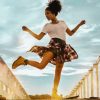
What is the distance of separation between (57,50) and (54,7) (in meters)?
0.90

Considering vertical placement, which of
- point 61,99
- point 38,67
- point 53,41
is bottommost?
point 61,99

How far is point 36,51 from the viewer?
8648mm

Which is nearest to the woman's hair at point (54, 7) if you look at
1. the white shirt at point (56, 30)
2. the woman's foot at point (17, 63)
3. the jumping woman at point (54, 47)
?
the jumping woman at point (54, 47)

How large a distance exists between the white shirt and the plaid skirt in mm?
80

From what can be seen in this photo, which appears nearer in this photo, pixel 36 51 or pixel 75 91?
pixel 36 51

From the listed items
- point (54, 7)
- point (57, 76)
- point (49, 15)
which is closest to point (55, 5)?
point (54, 7)

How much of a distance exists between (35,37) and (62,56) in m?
0.67

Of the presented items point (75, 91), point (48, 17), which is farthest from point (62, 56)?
point (75, 91)

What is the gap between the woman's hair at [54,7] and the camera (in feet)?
28.7

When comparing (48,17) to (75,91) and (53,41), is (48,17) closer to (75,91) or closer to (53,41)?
(53,41)

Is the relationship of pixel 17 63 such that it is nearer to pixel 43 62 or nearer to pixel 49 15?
pixel 43 62

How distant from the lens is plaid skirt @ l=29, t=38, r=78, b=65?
848cm

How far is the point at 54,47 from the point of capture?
8.51 m

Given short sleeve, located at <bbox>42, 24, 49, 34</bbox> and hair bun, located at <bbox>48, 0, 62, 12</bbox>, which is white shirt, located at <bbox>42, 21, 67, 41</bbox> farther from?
hair bun, located at <bbox>48, 0, 62, 12</bbox>
